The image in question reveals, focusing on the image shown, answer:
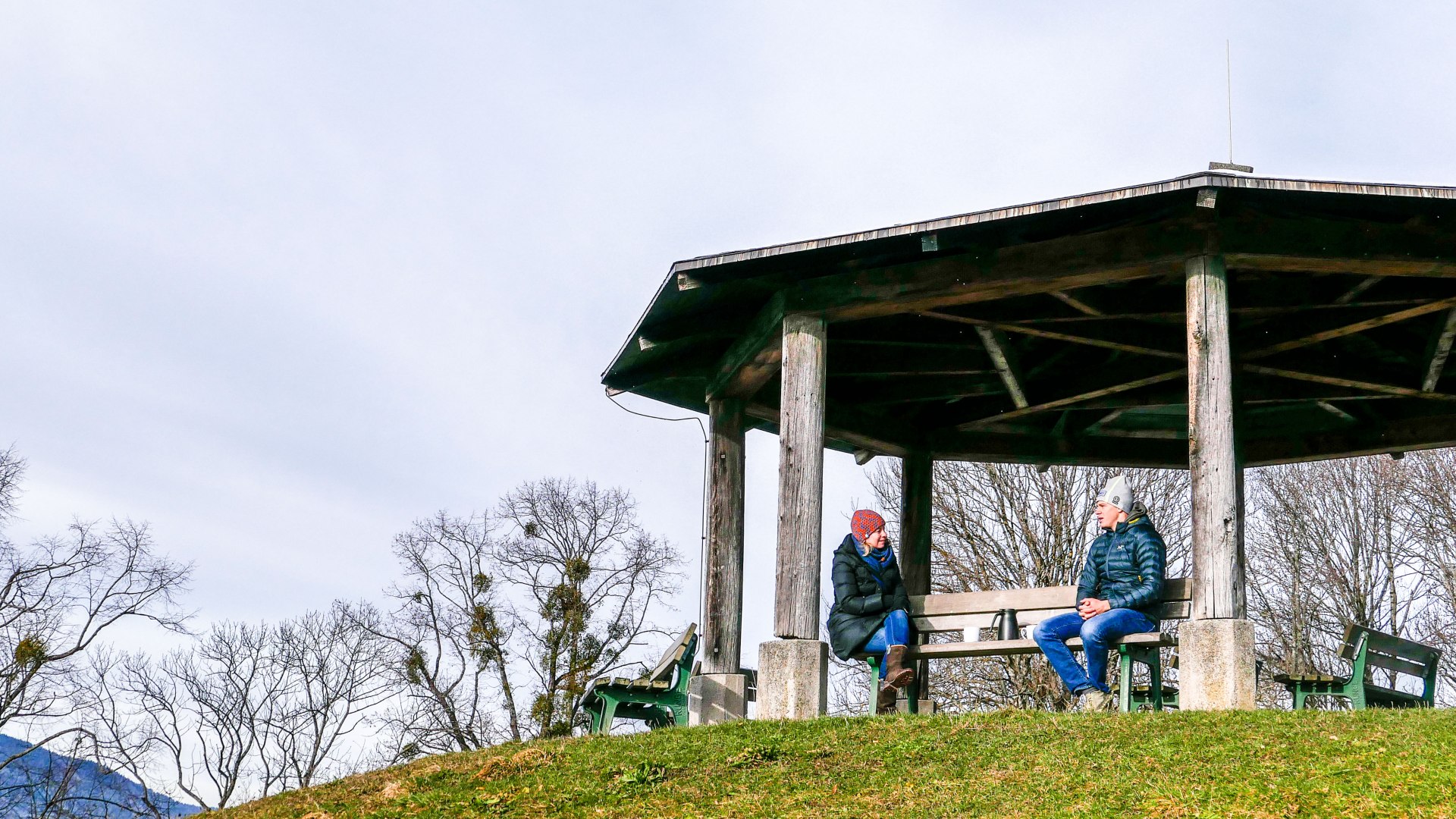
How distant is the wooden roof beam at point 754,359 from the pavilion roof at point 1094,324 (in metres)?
0.02

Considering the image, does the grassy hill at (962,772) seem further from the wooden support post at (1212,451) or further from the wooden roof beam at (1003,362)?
the wooden roof beam at (1003,362)

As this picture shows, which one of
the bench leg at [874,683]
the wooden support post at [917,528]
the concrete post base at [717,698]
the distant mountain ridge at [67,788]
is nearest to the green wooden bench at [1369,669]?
A: the bench leg at [874,683]

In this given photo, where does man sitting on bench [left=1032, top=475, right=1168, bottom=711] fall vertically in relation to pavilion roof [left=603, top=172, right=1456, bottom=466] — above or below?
below

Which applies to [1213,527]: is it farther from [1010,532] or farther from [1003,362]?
[1010,532]

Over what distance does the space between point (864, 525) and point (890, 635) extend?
0.91m

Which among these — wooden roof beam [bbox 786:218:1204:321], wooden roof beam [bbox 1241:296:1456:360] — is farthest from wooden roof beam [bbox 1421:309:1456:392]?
wooden roof beam [bbox 786:218:1204:321]

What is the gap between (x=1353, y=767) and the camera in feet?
20.7

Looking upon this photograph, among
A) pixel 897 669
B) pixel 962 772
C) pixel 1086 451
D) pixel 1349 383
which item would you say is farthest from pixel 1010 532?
pixel 962 772

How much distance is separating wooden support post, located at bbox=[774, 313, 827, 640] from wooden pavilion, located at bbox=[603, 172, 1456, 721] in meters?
0.02

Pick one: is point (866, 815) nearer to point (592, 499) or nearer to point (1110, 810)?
point (1110, 810)

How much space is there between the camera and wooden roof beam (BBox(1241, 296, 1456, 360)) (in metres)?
10.1

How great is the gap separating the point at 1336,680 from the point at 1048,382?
4235mm

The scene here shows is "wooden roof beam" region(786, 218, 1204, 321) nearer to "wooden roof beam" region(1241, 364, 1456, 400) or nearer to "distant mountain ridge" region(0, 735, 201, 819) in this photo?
"wooden roof beam" region(1241, 364, 1456, 400)

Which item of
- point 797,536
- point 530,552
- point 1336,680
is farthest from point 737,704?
point 530,552
